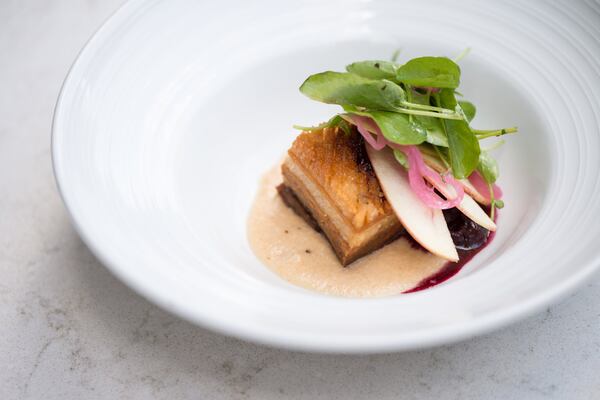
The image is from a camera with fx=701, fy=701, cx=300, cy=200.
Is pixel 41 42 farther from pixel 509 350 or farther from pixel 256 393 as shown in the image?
pixel 509 350

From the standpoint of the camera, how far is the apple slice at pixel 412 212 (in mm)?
2801

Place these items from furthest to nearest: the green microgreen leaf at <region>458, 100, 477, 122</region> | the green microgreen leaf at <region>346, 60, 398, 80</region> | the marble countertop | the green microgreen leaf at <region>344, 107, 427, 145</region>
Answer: the green microgreen leaf at <region>458, 100, 477, 122</region> → the green microgreen leaf at <region>346, 60, 398, 80</region> → the green microgreen leaf at <region>344, 107, 427, 145</region> → the marble countertop

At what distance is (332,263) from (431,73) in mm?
897

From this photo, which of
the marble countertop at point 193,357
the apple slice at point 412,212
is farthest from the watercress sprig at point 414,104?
the marble countertop at point 193,357

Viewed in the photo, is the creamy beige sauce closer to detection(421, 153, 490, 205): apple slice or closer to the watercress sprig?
detection(421, 153, 490, 205): apple slice

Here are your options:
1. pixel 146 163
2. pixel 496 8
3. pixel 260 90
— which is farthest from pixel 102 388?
pixel 496 8

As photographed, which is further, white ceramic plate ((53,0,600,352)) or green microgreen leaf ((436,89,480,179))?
green microgreen leaf ((436,89,480,179))

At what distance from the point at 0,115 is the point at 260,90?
141 centimetres

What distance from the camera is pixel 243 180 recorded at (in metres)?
3.45

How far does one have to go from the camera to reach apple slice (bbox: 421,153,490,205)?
2875 millimetres

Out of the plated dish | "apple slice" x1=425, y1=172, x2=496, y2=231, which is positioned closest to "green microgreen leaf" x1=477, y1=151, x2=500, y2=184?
the plated dish

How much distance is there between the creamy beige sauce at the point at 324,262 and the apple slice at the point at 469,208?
0.24 meters

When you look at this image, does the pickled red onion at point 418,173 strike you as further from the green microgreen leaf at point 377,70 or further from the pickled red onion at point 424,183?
the green microgreen leaf at point 377,70

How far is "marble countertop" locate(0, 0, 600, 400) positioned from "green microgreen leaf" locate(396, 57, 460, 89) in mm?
978
